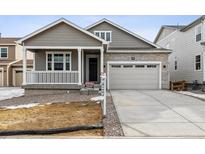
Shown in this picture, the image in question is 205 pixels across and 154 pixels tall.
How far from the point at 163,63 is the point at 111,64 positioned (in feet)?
14.0

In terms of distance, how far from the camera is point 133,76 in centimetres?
2138

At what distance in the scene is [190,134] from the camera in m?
6.73

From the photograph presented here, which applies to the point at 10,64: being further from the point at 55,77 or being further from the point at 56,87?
the point at 56,87

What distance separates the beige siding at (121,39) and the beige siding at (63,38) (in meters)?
5.86

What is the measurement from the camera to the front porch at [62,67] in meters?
17.8

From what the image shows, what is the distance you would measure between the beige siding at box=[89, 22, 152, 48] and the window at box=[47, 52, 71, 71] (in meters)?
5.11

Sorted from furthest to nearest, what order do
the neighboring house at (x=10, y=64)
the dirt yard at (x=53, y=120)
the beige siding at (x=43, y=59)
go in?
the neighboring house at (x=10, y=64) → the beige siding at (x=43, y=59) → the dirt yard at (x=53, y=120)

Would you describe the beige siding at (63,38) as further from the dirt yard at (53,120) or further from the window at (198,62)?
the window at (198,62)

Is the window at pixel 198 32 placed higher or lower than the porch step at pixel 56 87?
higher

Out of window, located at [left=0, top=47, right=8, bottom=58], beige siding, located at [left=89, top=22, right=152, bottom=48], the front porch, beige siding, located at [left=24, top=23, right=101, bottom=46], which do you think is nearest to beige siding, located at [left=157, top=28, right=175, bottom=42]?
beige siding, located at [left=89, top=22, right=152, bottom=48]

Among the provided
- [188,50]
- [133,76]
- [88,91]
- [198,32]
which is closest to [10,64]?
[133,76]

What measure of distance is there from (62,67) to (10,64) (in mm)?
13806

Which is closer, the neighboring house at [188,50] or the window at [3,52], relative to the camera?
the neighboring house at [188,50]

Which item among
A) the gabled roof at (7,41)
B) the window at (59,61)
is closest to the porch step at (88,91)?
the window at (59,61)
